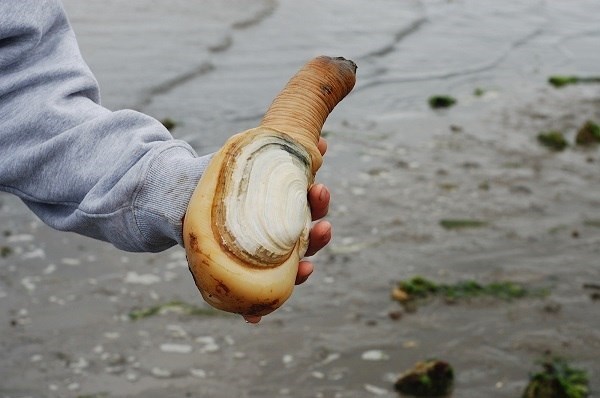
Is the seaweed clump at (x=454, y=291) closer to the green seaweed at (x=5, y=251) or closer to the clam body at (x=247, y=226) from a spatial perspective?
the green seaweed at (x=5, y=251)

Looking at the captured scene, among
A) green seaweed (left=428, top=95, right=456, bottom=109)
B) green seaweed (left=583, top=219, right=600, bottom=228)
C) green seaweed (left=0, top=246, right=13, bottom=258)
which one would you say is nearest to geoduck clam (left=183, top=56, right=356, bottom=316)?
green seaweed (left=0, top=246, right=13, bottom=258)

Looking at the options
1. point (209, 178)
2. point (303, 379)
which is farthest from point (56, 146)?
point (303, 379)

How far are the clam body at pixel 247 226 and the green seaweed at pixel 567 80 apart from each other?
9607 millimetres

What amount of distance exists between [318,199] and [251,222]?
0.18 metres

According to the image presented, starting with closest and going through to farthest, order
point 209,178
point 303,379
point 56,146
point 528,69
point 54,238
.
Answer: point 209,178 → point 56,146 → point 303,379 → point 54,238 → point 528,69

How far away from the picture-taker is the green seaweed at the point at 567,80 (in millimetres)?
10984

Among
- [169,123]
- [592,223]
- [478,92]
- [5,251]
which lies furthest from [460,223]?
[478,92]

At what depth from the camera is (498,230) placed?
21.5 ft

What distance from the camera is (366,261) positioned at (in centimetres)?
614

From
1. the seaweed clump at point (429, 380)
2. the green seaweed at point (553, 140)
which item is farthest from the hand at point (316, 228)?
A: the green seaweed at point (553, 140)

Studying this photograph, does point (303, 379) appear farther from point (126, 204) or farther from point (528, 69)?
point (528, 69)

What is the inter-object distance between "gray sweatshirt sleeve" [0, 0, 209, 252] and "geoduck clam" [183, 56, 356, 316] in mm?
90

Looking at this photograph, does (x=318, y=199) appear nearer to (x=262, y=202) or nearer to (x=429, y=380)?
(x=262, y=202)

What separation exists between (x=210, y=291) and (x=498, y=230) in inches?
195
